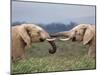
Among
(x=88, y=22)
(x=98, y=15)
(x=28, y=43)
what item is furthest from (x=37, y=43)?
(x=98, y=15)

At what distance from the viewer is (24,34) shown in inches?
105

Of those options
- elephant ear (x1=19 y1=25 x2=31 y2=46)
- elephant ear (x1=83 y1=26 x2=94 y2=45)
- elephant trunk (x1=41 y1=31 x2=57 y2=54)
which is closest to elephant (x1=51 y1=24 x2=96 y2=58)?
elephant ear (x1=83 y1=26 x2=94 y2=45)

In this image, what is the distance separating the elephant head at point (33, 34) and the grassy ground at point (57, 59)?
0.19ft

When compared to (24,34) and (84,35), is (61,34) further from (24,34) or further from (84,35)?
(24,34)

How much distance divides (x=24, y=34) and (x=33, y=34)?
12 cm

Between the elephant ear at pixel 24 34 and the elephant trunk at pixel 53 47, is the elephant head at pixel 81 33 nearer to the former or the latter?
the elephant trunk at pixel 53 47

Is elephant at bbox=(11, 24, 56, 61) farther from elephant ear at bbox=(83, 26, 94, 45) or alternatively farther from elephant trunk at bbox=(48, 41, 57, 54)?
elephant ear at bbox=(83, 26, 94, 45)

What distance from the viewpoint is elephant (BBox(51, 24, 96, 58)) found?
2883 mm

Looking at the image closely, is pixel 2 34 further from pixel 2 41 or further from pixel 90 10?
pixel 90 10

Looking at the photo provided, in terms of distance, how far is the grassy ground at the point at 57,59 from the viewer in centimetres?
268

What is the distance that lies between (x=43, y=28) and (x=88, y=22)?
677mm

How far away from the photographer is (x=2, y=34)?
8.41 ft

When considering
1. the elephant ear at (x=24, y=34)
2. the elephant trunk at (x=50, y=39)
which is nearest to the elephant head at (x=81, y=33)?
the elephant trunk at (x=50, y=39)

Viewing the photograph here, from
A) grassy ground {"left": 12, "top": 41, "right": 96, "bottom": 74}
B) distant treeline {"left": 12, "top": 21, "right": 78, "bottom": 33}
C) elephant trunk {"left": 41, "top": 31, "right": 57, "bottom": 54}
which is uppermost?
distant treeline {"left": 12, "top": 21, "right": 78, "bottom": 33}
